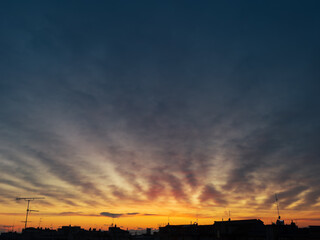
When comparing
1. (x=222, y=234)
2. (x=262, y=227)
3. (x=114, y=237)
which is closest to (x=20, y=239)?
(x=114, y=237)

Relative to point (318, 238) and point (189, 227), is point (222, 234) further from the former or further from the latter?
point (318, 238)

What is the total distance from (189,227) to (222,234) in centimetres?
2058

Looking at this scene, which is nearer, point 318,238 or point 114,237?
point 318,238

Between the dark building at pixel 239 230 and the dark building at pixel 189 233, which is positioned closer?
the dark building at pixel 239 230

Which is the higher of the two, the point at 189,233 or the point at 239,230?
the point at 239,230

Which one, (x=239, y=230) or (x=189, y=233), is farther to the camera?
(x=189, y=233)

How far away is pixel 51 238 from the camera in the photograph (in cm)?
14638

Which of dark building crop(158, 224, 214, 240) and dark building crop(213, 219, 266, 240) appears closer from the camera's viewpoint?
dark building crop(213, 219, 266, 240)

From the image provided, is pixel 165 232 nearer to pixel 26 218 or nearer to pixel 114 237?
pixel 114 237

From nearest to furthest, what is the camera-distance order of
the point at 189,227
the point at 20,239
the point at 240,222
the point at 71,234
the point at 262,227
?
the point at 262,227
the point at 240,222
the point at 189,227
the point at 71,234
the point at 20,239

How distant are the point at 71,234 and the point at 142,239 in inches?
1501

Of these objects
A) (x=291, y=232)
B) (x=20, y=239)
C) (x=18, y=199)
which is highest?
(x=18, y=199)

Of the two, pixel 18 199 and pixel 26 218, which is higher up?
pixel 18 199

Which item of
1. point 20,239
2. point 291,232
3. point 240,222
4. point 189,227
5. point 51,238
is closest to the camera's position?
point 291,232
